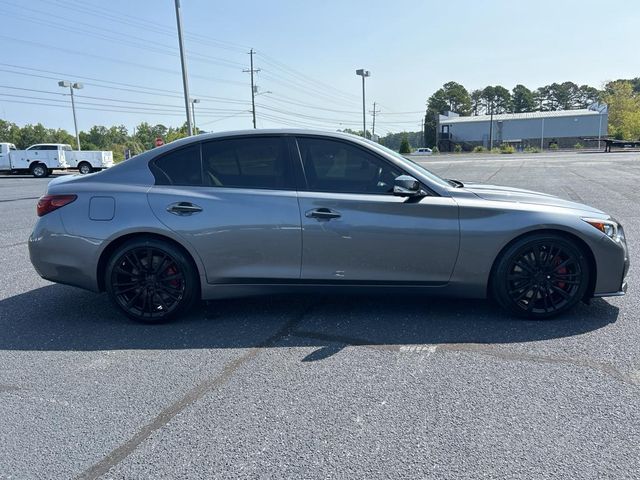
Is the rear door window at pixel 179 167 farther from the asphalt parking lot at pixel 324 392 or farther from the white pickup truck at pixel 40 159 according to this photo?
the white pickup truck at pixel 40 159

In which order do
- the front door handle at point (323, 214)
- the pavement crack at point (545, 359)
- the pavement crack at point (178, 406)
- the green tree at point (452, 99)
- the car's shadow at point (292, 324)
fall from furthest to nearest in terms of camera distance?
the green tree at point (452, 99) → the front door handle at point (323, 214) → the car's shadow at point (292, 324) → the pavement crack at point (545, 359) → the pavement crack at point (178, 406)

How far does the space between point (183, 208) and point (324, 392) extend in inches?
75.3

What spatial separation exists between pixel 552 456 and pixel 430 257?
177cm

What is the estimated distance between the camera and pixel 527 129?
82438 mm

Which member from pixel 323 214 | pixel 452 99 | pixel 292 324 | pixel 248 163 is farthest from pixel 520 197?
pixel 452 99

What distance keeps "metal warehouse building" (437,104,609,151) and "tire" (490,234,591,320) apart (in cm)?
8313

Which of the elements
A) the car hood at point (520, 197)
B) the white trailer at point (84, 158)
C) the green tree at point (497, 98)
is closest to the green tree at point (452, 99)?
the green tree at point (497, 98)

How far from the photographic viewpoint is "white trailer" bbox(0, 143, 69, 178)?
28391 millimetres

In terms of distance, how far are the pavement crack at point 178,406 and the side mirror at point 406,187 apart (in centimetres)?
137

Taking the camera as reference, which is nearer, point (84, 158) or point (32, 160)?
point (32, 160)

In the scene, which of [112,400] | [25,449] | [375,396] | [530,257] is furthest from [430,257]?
[25,449]

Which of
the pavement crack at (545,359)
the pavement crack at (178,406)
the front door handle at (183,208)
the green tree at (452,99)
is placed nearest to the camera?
the pavement crack at (178,406)

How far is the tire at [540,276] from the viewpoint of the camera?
3756mm

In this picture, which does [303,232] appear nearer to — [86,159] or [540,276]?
[540,276]
